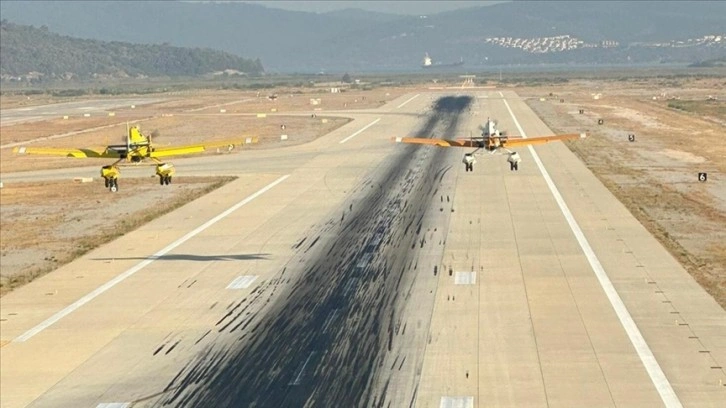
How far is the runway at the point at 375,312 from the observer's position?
133 feet

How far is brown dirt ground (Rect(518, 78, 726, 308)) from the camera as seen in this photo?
65.4 meters

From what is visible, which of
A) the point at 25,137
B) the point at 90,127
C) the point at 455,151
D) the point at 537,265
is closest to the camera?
the point at 537,265

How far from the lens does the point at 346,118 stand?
6806 inches

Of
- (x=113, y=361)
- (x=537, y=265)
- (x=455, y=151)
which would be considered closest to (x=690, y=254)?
(x=537, y=265)

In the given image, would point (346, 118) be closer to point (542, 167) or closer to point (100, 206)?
point (542, 167)

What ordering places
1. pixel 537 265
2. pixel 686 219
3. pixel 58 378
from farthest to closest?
pixel 686 219 → pixel 537 265 → pixel 58 378

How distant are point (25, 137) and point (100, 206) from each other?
223 feet

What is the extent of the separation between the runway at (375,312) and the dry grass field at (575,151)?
2.51m

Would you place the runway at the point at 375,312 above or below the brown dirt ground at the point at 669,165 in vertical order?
above

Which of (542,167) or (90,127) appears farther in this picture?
(90,127)

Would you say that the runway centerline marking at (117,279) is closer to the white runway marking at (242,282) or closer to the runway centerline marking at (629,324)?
the white runway marking at (242,282)

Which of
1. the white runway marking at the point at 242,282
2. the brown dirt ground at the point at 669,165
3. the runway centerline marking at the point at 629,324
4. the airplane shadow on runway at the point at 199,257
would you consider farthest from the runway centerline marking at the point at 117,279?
the brown dirt ground at the point at 669,165

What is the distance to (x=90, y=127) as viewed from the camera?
166 metres

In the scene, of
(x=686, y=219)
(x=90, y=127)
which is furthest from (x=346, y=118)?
(x=686, y=219)
